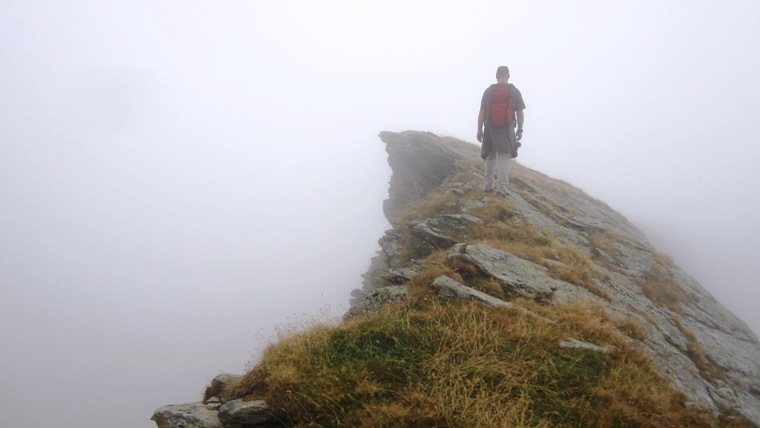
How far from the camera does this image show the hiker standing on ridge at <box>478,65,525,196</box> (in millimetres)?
13289

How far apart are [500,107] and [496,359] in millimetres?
9336

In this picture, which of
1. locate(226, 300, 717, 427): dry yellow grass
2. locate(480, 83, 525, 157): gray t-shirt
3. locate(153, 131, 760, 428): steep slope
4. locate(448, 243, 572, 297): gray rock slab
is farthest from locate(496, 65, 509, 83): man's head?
locate(226, 300, 717, 427): dry yellow grass

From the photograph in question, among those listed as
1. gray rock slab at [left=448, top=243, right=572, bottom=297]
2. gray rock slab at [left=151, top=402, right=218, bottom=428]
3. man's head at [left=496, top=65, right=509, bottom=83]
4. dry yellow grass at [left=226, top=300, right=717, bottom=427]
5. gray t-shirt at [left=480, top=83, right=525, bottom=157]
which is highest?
man's head at [left=496, top=65, right=509, bottom=83]

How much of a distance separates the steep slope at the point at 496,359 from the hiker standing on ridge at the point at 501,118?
3.01 metres

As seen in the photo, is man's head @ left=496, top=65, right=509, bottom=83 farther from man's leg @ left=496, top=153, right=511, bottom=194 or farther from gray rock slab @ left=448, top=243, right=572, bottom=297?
gray rock slab @ left=448, top=243, right=572, bottom=297

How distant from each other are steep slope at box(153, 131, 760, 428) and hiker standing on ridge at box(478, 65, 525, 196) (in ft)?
9.88

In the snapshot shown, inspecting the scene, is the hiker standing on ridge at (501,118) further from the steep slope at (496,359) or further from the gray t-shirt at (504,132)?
the steep slope at (496,359)

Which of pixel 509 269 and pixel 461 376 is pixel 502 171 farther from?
pixel 461 376

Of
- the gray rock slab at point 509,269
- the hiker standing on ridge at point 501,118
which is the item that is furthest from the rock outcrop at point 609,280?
the hiker standing on ridge at point 501,118

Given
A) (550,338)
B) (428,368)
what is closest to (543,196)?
(550,338)

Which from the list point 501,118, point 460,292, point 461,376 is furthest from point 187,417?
point 501,118

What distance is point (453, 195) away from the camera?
1639cm

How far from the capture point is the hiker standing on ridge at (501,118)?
13.3 m

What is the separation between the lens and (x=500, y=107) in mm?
13336
